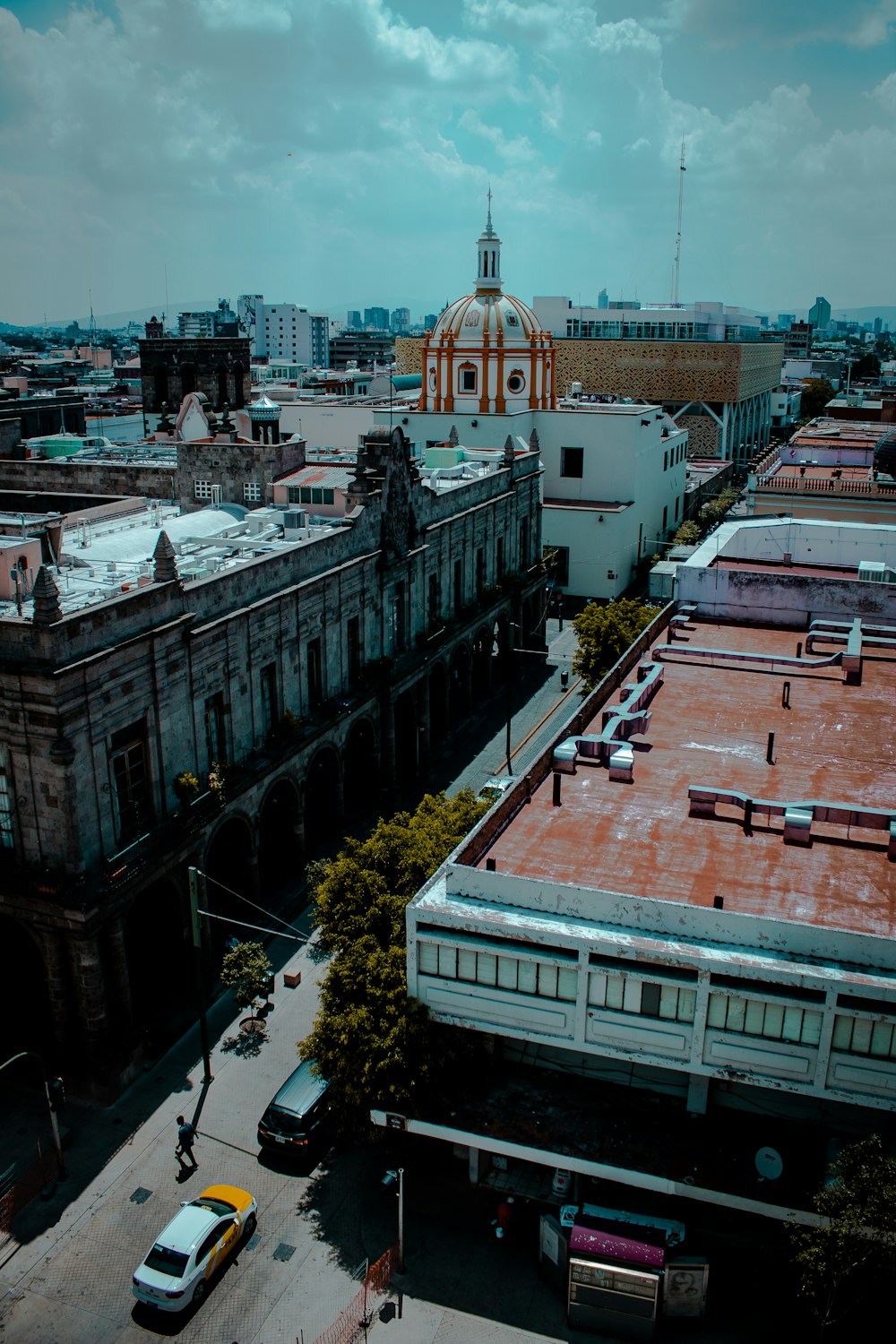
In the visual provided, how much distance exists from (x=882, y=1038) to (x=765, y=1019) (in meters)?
2.21

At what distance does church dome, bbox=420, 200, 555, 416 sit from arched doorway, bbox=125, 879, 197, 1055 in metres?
55.1

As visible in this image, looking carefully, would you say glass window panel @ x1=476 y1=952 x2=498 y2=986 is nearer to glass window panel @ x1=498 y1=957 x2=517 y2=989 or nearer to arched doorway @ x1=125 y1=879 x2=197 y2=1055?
glass window panel @ x1=498 y1=957 x2=517 y2=989

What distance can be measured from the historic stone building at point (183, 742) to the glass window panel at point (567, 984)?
40.8ft

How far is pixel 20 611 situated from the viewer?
1203 inches

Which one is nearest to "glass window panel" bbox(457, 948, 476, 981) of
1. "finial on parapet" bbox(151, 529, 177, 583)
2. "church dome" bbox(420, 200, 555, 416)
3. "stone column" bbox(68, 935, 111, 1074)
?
A: "stone column" bbox(68, 935, 111, 1074)

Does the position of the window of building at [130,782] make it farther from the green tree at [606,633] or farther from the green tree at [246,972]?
the green tree at [606,633]

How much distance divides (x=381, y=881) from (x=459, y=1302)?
9.75m

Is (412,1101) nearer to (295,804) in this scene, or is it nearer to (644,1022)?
(644,1022)

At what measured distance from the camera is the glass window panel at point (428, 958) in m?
24.5

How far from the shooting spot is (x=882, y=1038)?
70.4ft

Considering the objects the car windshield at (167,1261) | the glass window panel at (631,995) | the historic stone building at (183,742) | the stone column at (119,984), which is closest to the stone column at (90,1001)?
the historic stone building at (183,742)

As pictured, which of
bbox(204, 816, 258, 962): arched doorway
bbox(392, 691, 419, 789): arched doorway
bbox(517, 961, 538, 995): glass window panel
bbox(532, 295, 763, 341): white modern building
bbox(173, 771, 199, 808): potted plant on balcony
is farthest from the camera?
bbox(532, 295, 763, 341): white modern building

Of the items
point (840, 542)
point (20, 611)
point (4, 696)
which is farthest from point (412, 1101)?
point (840, 542)

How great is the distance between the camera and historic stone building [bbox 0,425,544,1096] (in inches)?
1111
